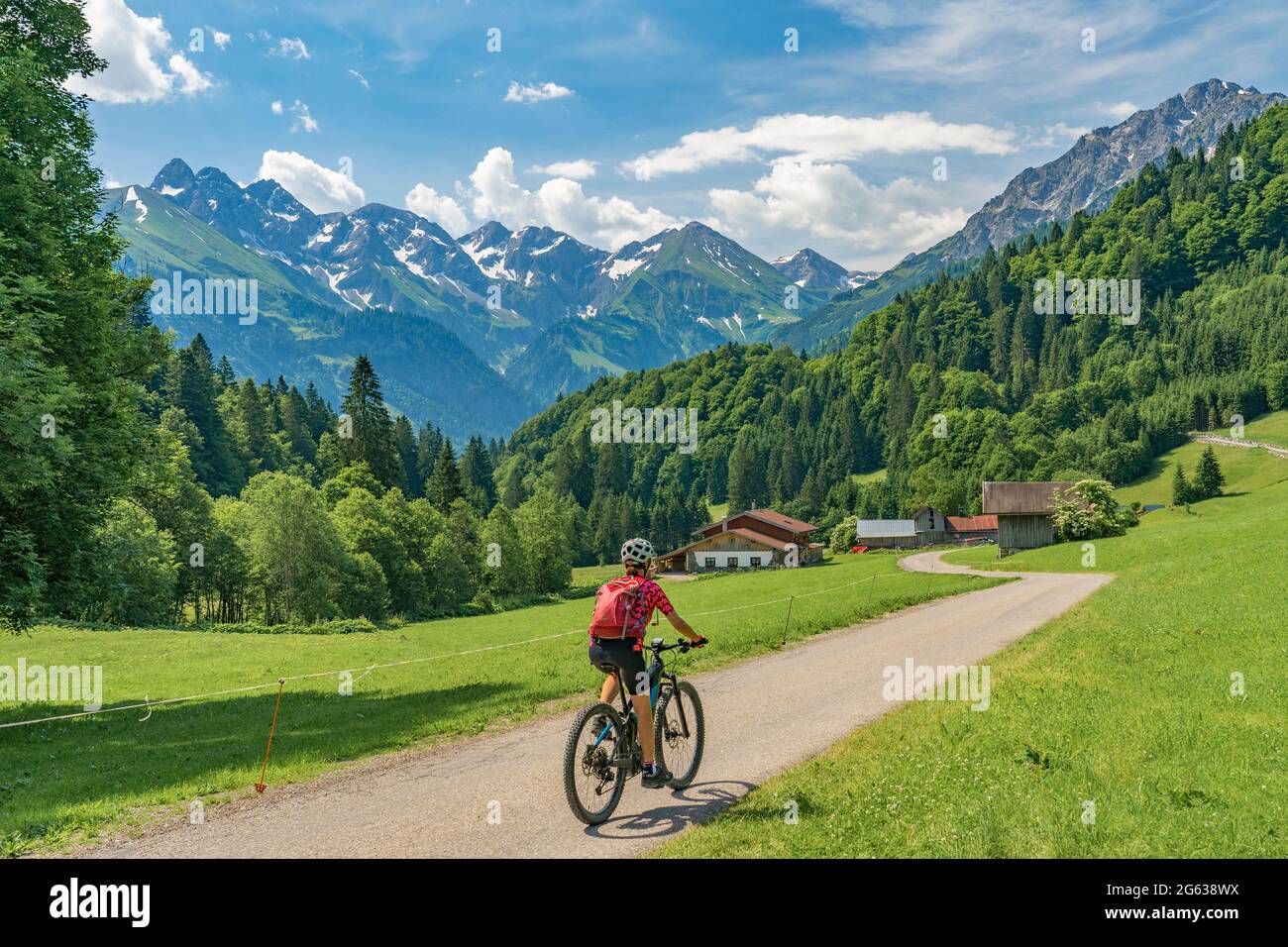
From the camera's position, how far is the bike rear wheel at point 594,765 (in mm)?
9547

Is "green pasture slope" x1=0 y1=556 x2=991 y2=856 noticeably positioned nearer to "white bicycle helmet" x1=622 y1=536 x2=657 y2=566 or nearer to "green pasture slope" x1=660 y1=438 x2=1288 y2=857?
"white bicycle helmet" x1=622 y1=536 x2=657 y2=566

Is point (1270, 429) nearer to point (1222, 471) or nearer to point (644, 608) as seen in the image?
point (1222, 471)

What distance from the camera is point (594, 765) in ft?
32.2

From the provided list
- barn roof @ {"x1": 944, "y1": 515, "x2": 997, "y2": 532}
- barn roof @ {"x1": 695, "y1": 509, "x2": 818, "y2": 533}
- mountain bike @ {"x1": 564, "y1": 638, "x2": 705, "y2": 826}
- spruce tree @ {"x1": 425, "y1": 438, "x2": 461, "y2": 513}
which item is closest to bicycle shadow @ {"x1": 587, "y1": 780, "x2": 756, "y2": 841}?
mountain bike @ {"x1": 564, "y1": 638, "x2": 705, "y2": 826}

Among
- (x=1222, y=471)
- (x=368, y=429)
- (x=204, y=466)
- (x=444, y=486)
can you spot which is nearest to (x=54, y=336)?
(x=368, y=429)

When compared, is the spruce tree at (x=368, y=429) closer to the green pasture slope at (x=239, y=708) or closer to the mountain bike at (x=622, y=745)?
the green pasture slope at (x=239, y=708)

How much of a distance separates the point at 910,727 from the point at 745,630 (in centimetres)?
1620

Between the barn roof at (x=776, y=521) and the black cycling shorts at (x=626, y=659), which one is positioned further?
the barn roof at (x=776, y=521)

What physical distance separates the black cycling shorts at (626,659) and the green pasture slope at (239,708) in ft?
10.5

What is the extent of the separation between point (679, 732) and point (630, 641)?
80.5 inches

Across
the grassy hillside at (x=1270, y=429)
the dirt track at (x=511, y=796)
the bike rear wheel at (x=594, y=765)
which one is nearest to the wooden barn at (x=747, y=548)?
the grassy hillside at (x=1270, y=429)

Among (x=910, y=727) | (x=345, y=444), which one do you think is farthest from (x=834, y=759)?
(x=345, y=444)

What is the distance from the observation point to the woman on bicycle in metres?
10.2
